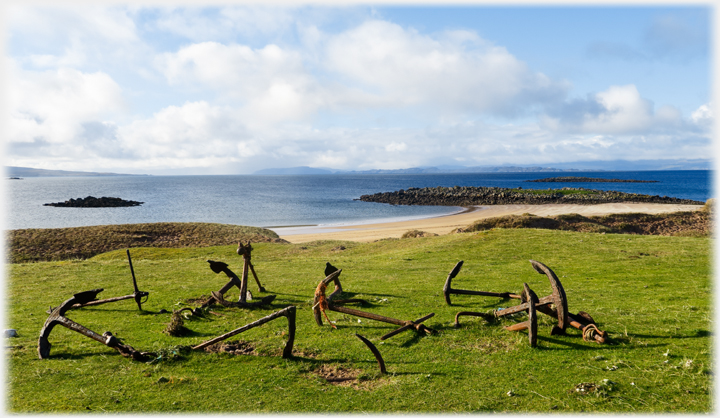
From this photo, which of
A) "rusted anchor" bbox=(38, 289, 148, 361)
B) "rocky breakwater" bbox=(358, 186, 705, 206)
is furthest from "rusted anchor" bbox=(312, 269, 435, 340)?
"rocky breakwater" bbox=(358, 186, 705, 206)

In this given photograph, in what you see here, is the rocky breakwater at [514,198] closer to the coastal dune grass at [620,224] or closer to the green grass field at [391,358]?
the coastal dune grass at [620,224]

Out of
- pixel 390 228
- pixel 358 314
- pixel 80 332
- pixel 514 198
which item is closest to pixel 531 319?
pixel 358 314

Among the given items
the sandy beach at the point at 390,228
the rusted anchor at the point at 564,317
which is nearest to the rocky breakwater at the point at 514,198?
the sandy beach at the point at 390,228

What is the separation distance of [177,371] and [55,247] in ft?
104

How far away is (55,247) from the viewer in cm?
2950

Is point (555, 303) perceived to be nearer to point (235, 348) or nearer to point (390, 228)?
point (235, 348)

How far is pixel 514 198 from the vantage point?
93750 millimetres

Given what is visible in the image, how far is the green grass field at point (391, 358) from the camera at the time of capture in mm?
5168

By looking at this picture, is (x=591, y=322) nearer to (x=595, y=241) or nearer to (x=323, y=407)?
(x=323, y=407)

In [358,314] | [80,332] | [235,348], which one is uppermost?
[80,332]

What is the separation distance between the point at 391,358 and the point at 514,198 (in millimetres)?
95565

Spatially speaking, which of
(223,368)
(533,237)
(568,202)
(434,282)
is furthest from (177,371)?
(568,202)

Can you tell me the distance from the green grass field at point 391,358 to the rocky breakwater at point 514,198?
83702mm

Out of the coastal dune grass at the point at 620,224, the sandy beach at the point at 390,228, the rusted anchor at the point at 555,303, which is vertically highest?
the rusted anchor at the point at 555,303
